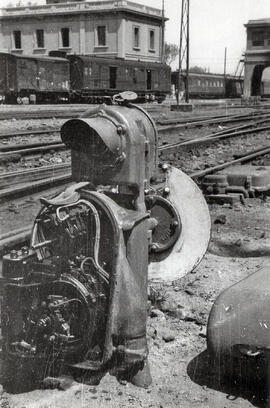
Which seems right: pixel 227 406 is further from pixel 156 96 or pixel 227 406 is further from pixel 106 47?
pixel 106 47

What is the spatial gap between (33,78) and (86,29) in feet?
52.5

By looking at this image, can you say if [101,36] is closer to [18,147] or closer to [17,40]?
[17,40]

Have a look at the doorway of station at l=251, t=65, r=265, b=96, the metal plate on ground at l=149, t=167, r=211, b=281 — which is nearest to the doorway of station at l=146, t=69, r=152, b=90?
the doorway of station at l=251, t=65, r=265, b=96

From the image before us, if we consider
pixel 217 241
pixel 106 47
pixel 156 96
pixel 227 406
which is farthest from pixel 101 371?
pixel 106 47

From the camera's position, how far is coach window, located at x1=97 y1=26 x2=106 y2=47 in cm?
4859

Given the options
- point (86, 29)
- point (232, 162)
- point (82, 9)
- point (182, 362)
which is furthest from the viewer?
point (86, 29)

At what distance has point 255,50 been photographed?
58.7 meters

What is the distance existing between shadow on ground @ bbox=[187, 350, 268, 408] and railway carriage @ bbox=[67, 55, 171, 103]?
3254 cm

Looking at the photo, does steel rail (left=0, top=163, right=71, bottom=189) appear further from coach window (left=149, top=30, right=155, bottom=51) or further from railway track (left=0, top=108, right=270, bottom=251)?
coach window (left=149, top=30, right=155, bottom=51)

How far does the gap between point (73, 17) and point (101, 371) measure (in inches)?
1985

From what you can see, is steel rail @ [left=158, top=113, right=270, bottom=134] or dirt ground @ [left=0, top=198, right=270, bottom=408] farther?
steel rail @ [left=158, top=113, right=270, bottom=134]

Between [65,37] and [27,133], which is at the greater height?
[65,37]

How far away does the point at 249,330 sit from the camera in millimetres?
2973

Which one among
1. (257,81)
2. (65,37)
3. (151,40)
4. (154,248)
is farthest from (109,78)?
(154,248)
